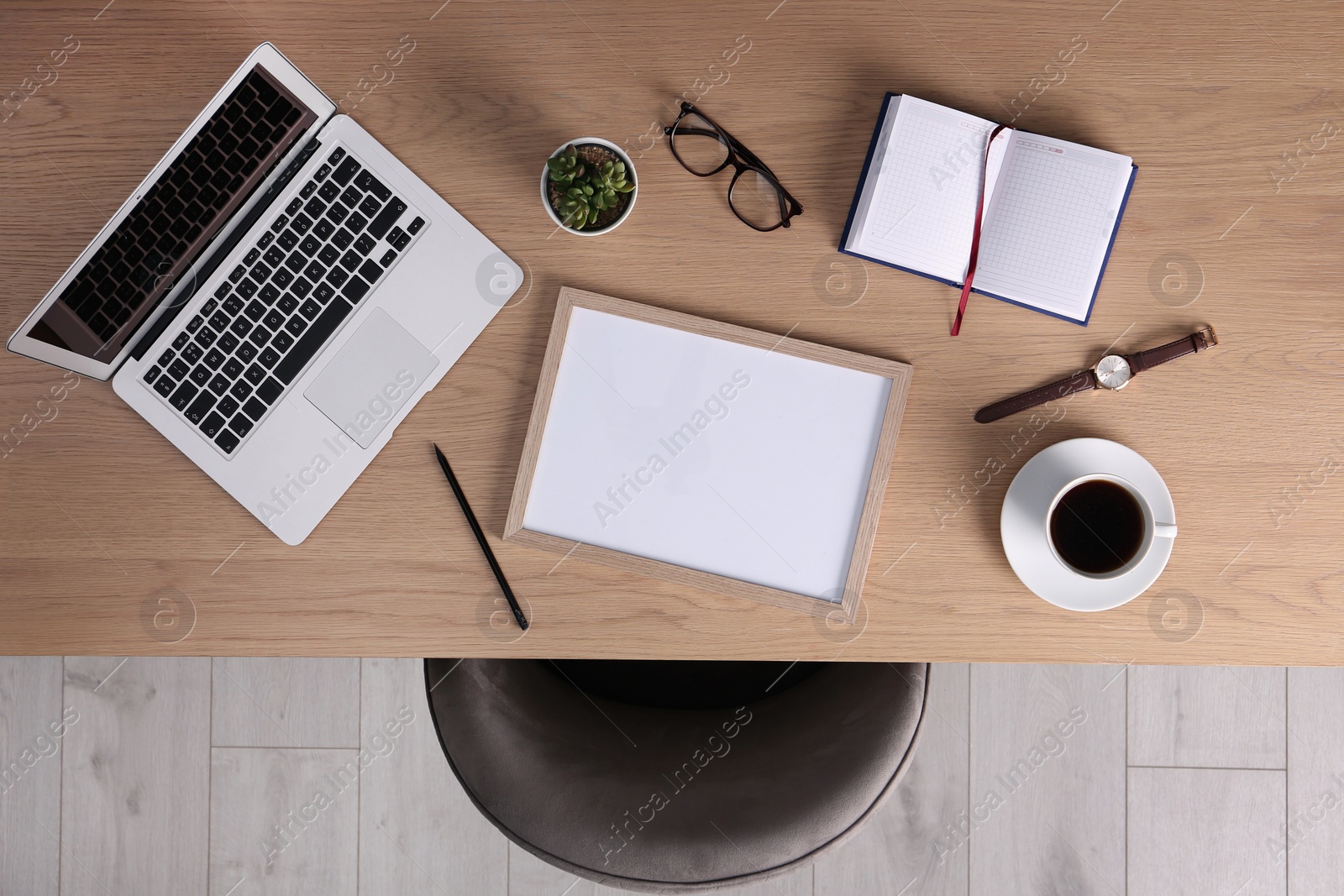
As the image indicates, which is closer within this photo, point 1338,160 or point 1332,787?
point 1338,160

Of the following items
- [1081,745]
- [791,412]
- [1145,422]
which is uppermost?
[791,412]

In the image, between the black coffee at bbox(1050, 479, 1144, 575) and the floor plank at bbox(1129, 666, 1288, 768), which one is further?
the floor plank at bbox(1129, 666, 1288, 768)

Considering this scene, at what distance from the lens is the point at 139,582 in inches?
31.8

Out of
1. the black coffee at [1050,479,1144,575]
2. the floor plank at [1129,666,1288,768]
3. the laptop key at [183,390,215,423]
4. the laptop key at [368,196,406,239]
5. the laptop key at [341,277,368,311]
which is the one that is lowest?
the floor plank at [1129,666,1288,768]

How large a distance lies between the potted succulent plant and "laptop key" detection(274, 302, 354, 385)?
9.5 inches

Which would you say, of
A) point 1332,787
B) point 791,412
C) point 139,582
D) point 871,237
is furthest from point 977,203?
point 1332,787

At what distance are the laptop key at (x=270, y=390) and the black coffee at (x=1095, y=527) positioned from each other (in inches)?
30.7

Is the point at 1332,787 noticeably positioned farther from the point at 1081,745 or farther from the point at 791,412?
the point at 791,412

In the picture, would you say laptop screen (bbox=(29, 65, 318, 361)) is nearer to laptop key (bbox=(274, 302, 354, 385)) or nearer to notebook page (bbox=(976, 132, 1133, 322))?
laptop key (bbox=(274, 302, 354, 385))

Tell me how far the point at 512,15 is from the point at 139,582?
0.71 meters

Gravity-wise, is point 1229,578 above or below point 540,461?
below

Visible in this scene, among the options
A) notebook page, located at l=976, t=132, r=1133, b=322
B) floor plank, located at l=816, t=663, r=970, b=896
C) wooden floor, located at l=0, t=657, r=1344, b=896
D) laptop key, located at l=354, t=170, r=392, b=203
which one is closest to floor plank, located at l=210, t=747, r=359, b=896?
wooden floor, located at l=0, t=657, r=1344, b=896

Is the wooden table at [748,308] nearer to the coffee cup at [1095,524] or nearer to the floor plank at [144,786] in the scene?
the coffee cup at [1095,524]

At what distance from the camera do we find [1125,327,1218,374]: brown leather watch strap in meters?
0.76
